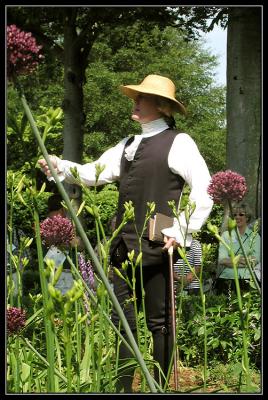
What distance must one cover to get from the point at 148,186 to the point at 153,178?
0.12ft

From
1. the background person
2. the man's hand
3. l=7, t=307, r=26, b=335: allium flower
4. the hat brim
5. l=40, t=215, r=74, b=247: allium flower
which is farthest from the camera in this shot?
the background person

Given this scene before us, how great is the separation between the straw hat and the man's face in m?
0.04

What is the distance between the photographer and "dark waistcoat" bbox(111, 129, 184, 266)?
2.29m

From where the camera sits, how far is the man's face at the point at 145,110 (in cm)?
242

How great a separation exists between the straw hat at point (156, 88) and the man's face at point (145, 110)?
1.4 inches

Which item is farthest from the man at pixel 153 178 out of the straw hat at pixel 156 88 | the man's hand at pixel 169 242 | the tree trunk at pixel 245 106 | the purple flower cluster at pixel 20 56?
the tree trunk at pixel 245 106

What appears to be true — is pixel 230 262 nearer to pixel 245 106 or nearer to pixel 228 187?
pixel 228 187

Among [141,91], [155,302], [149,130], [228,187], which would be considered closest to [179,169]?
[149,130]

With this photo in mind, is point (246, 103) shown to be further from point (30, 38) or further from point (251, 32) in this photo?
point (30, 38)

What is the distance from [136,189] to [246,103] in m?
2.09

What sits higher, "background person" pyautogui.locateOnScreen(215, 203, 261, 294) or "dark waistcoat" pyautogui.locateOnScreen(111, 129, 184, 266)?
"dark waistcoat" pyautogui.locateOnScreen(111, 129, 184, 266)

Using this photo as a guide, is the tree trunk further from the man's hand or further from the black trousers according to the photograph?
the man's hand

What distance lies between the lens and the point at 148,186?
2.32 meters

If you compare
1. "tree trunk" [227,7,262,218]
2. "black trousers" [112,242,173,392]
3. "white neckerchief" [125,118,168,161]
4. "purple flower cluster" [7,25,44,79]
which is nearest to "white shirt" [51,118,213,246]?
"white neckerchief" [125,118,168,161]
